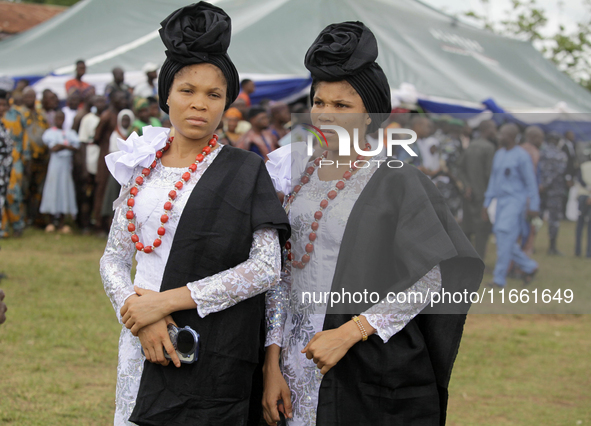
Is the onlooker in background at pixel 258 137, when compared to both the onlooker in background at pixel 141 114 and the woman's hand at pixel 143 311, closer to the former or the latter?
the onlooker in background at pixel 141 114

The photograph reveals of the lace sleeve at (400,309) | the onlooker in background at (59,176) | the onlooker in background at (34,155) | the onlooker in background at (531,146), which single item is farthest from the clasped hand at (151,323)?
the onlooker in background at (531,146)

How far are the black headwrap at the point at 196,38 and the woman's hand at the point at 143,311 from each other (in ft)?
2.32

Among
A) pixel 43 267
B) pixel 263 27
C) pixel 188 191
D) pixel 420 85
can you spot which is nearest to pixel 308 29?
pixel 263 27

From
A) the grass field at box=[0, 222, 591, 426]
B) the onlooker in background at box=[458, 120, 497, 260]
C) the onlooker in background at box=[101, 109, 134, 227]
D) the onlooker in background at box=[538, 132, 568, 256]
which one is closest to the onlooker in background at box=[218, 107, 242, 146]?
the onlooker in background at box=[101, 109, 134, 227]

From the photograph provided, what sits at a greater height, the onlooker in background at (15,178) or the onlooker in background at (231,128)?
the onlooker in background at (231,128)

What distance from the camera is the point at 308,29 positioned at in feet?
42.6

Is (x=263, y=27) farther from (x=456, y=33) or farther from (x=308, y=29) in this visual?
(x=456, y=33)

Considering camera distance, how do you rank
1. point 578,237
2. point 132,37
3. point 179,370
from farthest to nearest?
1. point 132,37
2. point 578,237
3. point 179,370

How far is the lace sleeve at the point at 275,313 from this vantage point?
7.22ft

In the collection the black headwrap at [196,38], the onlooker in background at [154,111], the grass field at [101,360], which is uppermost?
the onlooker in background at [154,111]

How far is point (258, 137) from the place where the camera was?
803 cm

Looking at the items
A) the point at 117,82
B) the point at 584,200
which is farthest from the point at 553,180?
the point at 117,82

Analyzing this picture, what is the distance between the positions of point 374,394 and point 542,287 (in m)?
7.13

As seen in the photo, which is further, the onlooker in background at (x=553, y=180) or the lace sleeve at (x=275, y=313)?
the onlooker in background at (x=553, y=180)
